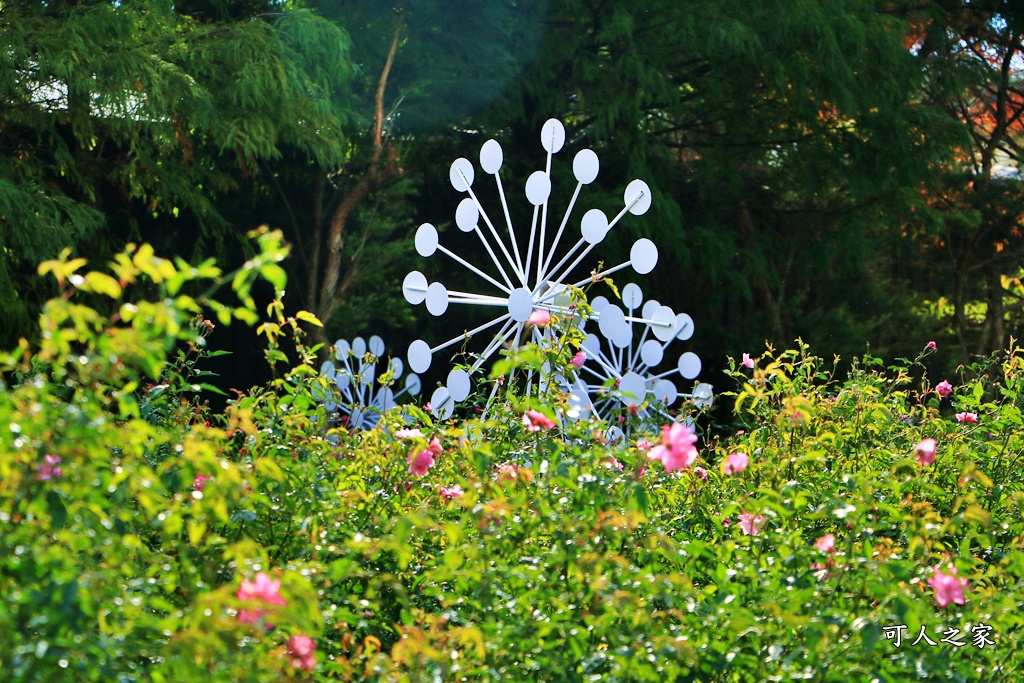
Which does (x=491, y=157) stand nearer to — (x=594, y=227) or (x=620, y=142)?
(x=594, y=227)

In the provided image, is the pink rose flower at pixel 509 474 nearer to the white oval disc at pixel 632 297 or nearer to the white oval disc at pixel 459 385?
the white oval disc at pixel 459 385

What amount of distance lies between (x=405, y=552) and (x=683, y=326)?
4.58 m

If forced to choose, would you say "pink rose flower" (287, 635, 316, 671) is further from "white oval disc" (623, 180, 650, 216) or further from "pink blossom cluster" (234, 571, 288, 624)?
"white oval disc" (623, 180, 650, 216)

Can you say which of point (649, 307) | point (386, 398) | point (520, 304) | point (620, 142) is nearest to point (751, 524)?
point (520, 304)

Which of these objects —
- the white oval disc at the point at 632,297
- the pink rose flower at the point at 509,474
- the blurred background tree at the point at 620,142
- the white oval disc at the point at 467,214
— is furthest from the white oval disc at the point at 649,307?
the pink rose flower at the point at 509,474

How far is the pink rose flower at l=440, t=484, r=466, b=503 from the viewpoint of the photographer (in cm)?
215

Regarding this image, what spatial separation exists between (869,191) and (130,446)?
9.19m

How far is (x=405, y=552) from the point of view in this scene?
4.74 ft

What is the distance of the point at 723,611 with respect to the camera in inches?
59.7

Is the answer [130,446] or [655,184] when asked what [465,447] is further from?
[655,184]

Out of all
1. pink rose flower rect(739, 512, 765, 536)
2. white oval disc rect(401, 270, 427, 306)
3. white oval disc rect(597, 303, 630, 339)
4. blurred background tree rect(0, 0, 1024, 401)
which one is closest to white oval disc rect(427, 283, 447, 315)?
white oval disc rect(401, 270, 427, 306)

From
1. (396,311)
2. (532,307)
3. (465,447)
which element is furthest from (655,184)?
(465,447)

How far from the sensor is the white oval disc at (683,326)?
570 centimetres

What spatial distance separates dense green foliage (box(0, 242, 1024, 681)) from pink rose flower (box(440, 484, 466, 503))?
1cm
